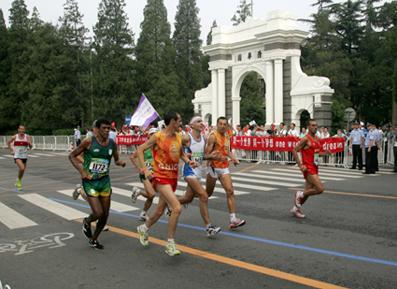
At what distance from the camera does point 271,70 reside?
1107 inches

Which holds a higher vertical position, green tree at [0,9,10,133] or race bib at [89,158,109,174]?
green tree at [0,9,10,133]

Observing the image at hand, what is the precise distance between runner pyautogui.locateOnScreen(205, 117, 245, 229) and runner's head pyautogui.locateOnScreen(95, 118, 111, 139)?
1791 millimetres

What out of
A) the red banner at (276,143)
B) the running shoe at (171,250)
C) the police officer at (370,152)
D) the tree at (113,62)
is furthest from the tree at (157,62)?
the running shoe at (171,250)

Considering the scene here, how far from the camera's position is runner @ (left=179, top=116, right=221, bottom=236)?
697 cm

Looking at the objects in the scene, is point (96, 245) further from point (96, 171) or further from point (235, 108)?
point (235, 108)

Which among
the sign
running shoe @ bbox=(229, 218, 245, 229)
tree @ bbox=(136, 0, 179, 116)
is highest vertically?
tree @ bbox=(136, 0, 179, 116)

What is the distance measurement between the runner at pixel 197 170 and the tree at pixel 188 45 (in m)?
48.3

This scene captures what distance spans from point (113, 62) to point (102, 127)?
37646 mm

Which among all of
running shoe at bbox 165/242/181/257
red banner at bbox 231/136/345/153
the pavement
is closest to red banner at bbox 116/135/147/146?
red banner at bbox 231/136/345/153

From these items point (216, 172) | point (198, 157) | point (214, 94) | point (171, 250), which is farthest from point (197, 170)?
point (214, 94)

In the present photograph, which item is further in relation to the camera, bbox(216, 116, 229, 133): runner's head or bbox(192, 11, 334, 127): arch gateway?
bbox(192, 11, 334, 127): arch gateway

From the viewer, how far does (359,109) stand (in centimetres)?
5491

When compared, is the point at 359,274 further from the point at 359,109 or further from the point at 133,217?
the point at 359,109

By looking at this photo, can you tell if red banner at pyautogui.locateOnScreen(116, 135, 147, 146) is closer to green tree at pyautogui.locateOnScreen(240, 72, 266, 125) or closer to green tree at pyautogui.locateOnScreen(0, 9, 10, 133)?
green tree at pyautogui.locateOnScreen(240, 72, 266, 125)
